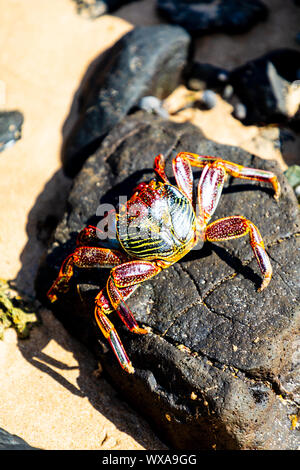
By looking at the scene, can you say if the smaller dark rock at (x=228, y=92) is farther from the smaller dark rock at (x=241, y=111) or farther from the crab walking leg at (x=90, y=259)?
the crab walking leg at (x=90, y=259)

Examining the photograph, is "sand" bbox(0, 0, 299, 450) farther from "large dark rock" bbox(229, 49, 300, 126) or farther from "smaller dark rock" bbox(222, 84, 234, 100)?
"large dark rock" bbox(229, 49, 300, 126)

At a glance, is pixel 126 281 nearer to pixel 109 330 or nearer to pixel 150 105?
pixel 109 330

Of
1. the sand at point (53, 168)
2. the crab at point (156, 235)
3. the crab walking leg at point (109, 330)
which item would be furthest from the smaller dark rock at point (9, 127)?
the crab walking leg at point (109, 330)

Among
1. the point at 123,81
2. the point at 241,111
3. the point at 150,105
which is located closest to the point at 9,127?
the point at 123,81

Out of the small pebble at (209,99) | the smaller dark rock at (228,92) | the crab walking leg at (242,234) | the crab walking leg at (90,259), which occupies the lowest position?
the smaller dark rock at (228,92)

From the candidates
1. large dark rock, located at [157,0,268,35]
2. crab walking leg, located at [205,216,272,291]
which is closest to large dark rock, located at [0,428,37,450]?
crab walking leg, located at [205,216,272,291]

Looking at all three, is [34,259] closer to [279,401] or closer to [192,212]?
[192,212]
